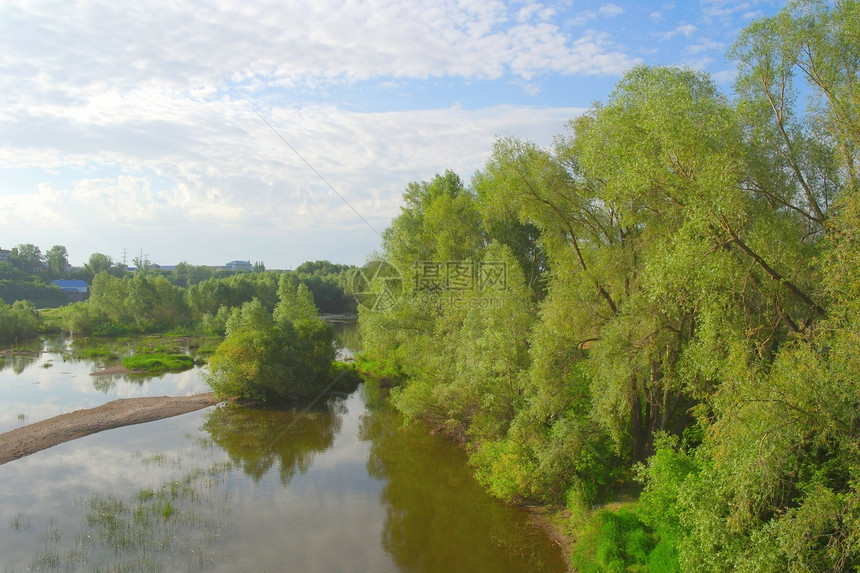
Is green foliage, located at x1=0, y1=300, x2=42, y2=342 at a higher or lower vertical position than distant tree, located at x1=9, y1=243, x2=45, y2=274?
lower

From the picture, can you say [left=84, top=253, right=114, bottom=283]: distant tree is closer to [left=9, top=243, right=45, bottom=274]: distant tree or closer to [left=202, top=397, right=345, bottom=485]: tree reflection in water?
[left=9, top=243, right=45, bottom=274]: distant tree

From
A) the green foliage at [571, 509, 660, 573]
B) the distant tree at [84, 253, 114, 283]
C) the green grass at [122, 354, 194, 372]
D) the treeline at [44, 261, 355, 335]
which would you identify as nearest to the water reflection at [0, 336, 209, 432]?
the green grass at [122, 354, 194, 372]

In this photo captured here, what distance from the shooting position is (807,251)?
10961 mm

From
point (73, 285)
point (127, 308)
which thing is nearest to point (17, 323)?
point (127, 308)

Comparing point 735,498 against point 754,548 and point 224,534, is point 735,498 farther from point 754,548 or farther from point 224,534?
point 224,534

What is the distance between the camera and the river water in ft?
48.4

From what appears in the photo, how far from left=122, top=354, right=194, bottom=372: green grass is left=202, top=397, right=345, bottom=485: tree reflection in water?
1498 centimetres

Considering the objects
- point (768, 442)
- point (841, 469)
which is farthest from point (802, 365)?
point (841, 469)

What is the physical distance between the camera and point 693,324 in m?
14.4

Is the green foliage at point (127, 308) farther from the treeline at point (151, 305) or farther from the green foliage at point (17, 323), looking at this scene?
the green foliage at point (17, 323)

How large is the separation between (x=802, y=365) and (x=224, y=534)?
1554 cm

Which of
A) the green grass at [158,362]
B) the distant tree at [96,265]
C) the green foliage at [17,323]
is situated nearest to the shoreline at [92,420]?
the green grass at [158,362]

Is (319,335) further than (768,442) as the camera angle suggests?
Yes

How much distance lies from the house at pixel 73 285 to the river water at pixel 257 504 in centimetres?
9678
